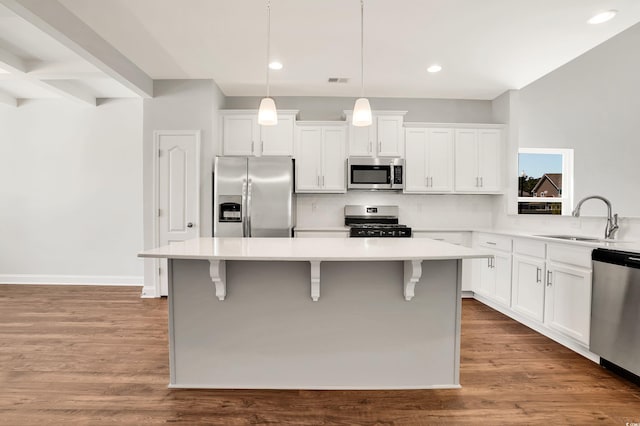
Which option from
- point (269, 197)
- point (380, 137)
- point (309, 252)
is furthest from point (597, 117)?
point (309, 252)

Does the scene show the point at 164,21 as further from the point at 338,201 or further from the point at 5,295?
the point at 5,295

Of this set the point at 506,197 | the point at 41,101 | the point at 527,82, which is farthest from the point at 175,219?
the point at 527,82

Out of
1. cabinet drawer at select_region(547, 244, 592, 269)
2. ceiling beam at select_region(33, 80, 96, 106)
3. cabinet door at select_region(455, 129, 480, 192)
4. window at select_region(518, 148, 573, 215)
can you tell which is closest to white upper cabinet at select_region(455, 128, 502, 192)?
cabinet door at select_region(455, 129, 480, 192)

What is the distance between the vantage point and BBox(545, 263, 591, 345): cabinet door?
2599 millimetres

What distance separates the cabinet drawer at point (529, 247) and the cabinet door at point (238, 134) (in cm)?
323

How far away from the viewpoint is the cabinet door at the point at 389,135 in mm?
4379

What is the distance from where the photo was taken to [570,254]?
2.76 meters

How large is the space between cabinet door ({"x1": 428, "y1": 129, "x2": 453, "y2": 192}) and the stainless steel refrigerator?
74.2 inches

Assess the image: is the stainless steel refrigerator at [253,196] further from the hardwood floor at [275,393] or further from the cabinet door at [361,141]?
the hardwood floor at [275,393]

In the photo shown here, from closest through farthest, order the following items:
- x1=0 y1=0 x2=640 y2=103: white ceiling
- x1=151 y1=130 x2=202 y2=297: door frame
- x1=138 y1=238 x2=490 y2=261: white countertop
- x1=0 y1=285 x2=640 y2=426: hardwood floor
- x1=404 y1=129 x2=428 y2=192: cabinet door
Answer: x1=138 y1=238 x2=490 y2=261: white countertop, x1=0 y1=285 x2=640 y2=426: hardwood floor, x1=0 y1=0 x2=640 y2=103: white ceiling, x1=151 y1=130 x2=202 y2=297: door frame, x1=404 y1=129 x2=428 y2=192: cabinet door

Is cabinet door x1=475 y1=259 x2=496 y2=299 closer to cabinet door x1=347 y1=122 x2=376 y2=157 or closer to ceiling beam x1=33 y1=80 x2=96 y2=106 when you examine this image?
cabinet door x1=347 y1=122 x2=376 y2=157

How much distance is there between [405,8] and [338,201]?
2.56m

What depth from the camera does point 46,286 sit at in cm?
477

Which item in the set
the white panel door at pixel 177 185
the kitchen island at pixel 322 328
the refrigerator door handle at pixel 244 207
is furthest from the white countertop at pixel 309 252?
the white panel door at pixel 177 185
